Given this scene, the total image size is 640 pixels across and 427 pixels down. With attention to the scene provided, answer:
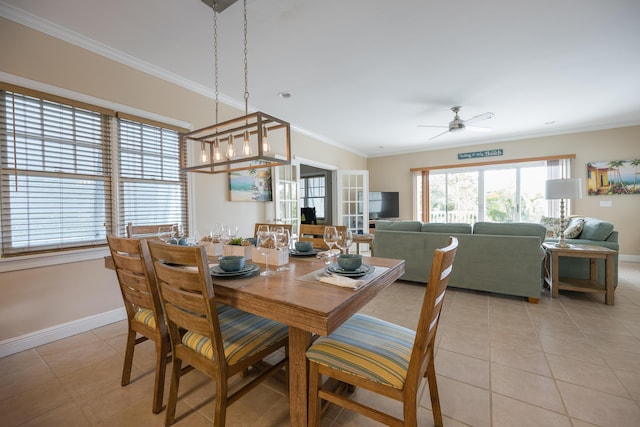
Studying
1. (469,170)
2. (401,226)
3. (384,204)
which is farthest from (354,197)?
(469,170)

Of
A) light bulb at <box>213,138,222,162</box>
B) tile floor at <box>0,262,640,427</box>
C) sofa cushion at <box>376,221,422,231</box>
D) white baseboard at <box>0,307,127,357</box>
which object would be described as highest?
light bulb at <box>213,138,222,162</box>

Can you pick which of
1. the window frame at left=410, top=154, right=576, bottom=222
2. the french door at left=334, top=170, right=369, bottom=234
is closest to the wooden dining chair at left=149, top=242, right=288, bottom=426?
the french door at left=334, top=170, right=369, bottom=234

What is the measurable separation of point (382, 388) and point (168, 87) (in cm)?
343

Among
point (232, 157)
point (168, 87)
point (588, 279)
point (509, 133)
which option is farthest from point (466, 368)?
point (509, 133)

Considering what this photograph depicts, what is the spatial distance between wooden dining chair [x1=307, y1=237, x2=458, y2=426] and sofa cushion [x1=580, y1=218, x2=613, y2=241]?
Answer: 3.54 m

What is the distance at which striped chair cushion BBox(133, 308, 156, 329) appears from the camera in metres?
1.48

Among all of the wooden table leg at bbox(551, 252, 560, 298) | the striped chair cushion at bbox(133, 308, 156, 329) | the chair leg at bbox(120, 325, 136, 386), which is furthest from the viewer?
the wooden table leg at bbox(551, 252, 560, 298)

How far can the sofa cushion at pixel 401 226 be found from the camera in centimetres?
349

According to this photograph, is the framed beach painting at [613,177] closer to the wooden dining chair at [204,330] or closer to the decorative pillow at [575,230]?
the decorative pillow at [575,230]

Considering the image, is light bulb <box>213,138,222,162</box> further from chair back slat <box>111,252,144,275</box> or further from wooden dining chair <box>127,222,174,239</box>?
chair back slat <box>111,252,144,275</box>

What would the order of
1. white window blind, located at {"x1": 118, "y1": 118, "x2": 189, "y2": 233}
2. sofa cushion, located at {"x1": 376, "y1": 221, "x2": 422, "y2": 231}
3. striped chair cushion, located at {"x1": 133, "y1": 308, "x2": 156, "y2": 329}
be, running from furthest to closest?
1. sofa cushion, located at {"x1": 376, "y1": 221, "x2": 422, "y2": 231}
2. white window blind, located at {"x1": 118, "y1": 118, "x2": 189, "y2": 233}
3. striped chair cushion, located at {"x1": 133, "y1": 308, "x2": 156, "y2": 329}

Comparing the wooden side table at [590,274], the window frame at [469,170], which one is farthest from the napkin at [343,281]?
the window frame at [469,170]

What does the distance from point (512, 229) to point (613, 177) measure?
393 cm

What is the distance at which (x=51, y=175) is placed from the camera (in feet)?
7.17
